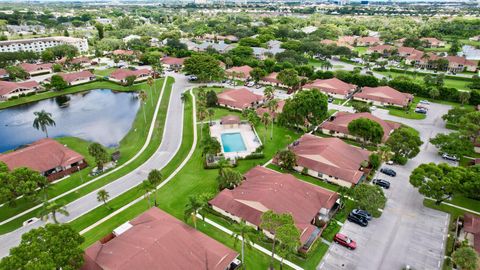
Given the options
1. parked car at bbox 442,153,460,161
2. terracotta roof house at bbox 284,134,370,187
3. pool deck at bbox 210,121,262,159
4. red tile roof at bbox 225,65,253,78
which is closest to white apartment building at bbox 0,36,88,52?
red tile roof at bbox 225,65,253,78

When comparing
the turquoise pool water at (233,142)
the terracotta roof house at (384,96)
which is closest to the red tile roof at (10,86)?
the turquoise pool water at (233,142)

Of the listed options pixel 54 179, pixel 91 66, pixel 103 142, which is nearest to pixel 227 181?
pixel 54 179

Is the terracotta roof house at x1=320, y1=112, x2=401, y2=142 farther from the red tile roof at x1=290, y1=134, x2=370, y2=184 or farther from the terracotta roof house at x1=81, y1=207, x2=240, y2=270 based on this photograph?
the terracotta roof house at x1=81, y1=207, x2=240, y2=270

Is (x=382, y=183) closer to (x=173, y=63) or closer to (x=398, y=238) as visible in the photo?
(x=398, y=238)

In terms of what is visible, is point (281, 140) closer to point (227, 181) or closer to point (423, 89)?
point (227, 181)

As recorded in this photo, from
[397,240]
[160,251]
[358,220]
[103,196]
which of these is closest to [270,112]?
[358,220]
